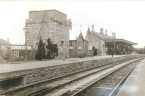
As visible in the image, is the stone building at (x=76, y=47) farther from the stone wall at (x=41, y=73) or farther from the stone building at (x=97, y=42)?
the stone wall at (x=41, y=73)

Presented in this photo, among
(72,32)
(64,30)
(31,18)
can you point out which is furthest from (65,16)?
(72,32)

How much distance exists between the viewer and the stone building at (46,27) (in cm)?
3206

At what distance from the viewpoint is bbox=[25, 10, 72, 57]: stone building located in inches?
1262

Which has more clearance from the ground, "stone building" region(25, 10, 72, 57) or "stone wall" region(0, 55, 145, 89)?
"stone building" region(25, 10, 72, 57)

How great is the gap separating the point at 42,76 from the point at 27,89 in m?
3.45

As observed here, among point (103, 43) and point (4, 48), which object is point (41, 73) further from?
point (103, 43)

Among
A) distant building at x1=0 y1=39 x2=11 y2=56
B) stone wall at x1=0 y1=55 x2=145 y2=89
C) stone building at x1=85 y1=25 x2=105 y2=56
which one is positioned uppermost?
stone building at x1=85 y1=25 x2=105 y2=56

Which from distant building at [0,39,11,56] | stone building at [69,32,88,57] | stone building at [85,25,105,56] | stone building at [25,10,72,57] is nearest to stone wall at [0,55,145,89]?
distant building at [0,39,11,56]

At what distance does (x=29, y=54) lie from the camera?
25.9 m

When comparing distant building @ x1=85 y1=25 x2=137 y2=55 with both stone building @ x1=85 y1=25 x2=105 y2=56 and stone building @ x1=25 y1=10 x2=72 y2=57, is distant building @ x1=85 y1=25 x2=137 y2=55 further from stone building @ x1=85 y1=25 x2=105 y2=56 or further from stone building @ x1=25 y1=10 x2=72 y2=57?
stone building @ x1=25 y1=10 x2=72 y2=57

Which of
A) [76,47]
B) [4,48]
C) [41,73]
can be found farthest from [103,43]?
[41,73]

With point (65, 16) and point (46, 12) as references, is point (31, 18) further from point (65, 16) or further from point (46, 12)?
point (65, 16)

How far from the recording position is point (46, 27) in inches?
1273

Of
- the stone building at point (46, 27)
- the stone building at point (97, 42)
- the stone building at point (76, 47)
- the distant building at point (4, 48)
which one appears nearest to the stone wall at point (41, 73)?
the distant building at point (4, 48)
